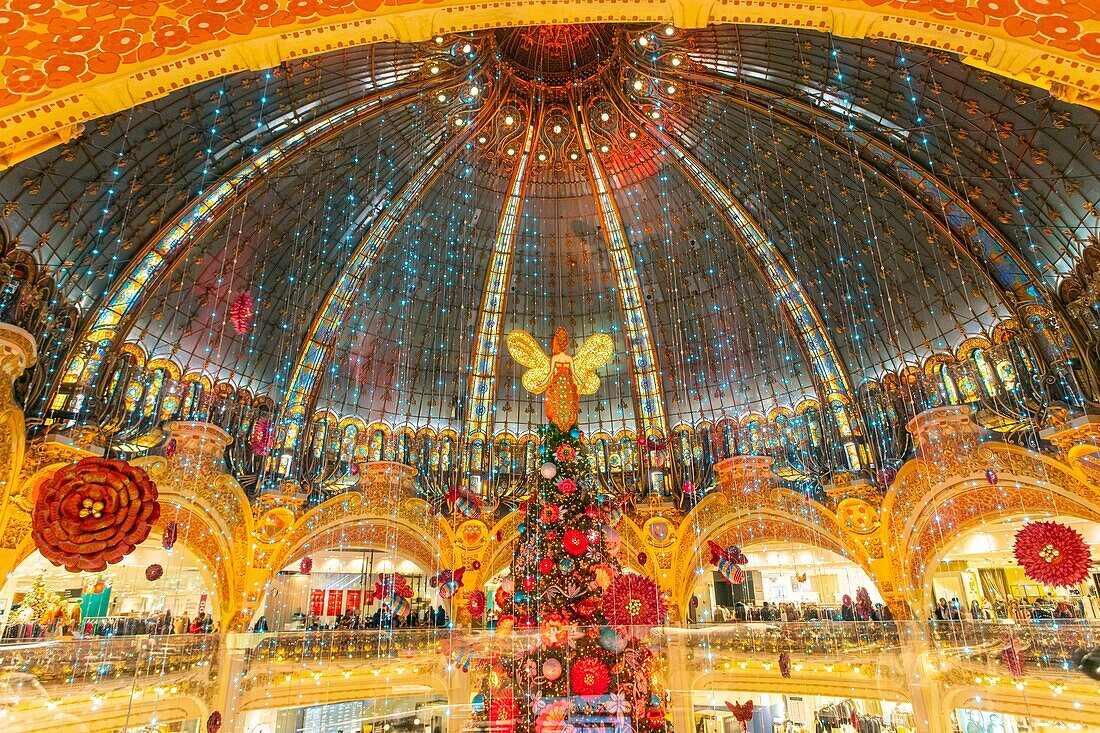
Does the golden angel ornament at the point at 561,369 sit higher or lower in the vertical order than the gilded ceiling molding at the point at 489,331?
lower

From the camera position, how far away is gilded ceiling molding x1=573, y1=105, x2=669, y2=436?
24047 millimetres

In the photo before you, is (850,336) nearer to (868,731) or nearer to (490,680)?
(868,731)

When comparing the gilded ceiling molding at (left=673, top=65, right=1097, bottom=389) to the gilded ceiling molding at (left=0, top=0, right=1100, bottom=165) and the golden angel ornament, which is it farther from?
the gilded ceiling molding at (left=0, top=0, right=1100, bottom=165)

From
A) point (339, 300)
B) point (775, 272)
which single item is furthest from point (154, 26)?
point (775, 272)

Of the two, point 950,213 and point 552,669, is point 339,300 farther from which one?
point 950,213

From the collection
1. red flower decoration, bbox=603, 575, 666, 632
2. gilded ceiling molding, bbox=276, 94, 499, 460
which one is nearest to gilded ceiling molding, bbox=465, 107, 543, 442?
gilded ceiling molding, bbox=276, 94, 499, 460

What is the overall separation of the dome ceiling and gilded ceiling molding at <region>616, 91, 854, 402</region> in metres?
0.11

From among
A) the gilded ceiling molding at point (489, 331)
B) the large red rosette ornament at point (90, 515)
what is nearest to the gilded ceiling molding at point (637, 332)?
the gilded ceiling molding at point (489, 331)

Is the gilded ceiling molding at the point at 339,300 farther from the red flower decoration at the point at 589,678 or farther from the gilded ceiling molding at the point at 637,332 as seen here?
the red flower decoration at the point at 589,678

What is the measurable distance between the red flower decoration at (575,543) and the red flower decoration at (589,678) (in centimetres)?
159

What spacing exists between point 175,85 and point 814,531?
75.8ft

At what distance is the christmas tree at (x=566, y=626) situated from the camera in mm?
9000

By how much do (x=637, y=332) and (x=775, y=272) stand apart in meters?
5.96

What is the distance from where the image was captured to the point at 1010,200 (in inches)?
641
